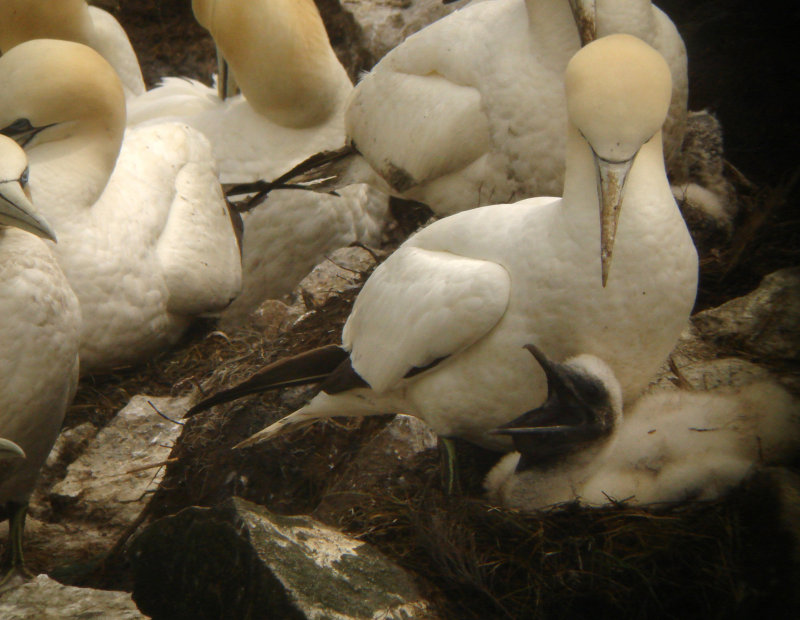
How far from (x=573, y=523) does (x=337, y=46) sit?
4.39m

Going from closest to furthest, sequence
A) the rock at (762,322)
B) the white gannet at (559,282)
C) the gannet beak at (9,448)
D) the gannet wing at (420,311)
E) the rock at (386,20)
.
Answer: the gannet beak at (9,448), the white gannet at (559,282), the gannet wing at (420,311), the rock at (762,322), the rock at (386,20)

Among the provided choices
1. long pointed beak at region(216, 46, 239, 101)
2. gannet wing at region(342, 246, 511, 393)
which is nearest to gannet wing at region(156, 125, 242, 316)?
long pointed beak at region(216, 46, 239, 101)

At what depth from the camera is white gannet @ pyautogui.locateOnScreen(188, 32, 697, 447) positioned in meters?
2.48

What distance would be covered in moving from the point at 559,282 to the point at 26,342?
1480 mm

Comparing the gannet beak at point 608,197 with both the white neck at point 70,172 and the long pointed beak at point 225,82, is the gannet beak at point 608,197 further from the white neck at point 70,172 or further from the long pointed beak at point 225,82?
the long pointed beak at point 225,82

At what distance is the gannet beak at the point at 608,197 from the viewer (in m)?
2.39

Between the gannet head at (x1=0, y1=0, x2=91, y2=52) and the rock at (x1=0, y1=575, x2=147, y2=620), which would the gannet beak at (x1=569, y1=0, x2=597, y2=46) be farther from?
the gannet head at (x1=0, y1=0, x2=91, y2=52)

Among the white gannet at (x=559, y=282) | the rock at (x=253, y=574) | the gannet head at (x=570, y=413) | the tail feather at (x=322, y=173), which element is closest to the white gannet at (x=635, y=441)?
the gannet head at (x=570, y=413)

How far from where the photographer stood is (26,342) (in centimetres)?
292

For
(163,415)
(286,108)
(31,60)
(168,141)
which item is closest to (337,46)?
(286,108)

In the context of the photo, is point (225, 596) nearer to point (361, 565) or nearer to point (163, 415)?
point (361, 565)

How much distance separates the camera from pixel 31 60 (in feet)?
13.6

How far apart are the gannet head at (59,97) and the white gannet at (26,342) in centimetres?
99

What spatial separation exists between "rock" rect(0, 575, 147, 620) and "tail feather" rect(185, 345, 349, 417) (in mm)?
755
